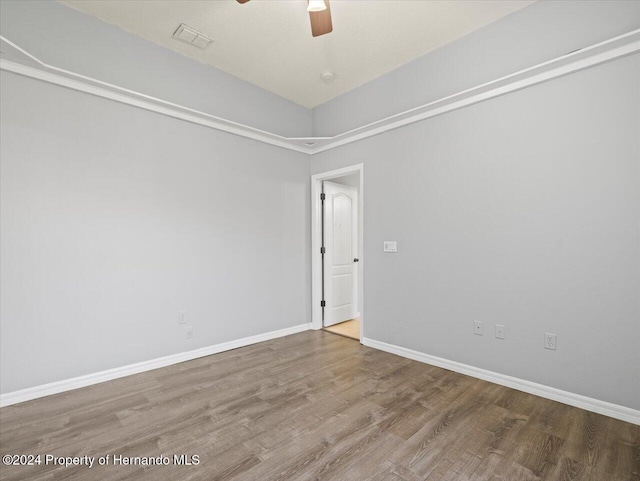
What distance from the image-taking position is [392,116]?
3.50m

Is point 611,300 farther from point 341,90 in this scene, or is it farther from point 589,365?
point 341,90

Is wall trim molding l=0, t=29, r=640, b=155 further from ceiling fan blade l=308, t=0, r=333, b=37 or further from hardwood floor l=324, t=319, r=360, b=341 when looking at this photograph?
hardwood floor l=324, t=319, r=360, b=341

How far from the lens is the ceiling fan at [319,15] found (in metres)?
2.04

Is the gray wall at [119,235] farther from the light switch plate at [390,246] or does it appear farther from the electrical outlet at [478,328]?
the electrical outlet at [478,328]

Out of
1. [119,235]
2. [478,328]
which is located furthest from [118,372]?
[478,328]

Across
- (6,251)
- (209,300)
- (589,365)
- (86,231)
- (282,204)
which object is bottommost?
(589,365)

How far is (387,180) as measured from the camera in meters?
3.67

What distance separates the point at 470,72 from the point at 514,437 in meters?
3.12

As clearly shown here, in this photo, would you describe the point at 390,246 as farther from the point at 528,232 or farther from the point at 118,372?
the point at 118,372

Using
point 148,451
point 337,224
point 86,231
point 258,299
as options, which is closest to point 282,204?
point 337,224

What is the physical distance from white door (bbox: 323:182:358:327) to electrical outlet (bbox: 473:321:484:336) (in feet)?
7.40

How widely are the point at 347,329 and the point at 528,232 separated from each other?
2.80 metres

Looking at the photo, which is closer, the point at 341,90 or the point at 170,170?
the point at 170,170

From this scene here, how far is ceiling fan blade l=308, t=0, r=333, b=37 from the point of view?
2.12m
